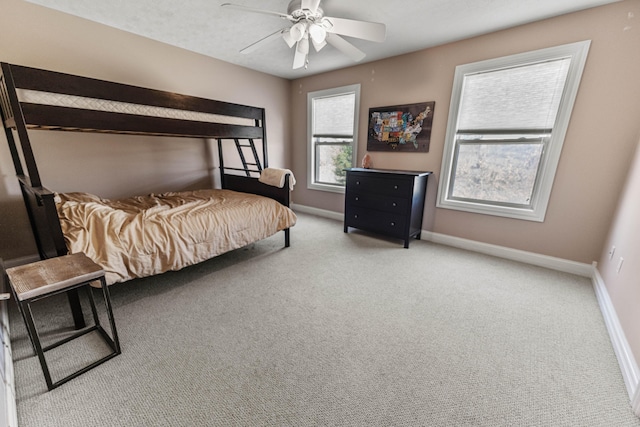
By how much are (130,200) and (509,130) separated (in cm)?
404

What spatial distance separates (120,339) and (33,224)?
1617 mm

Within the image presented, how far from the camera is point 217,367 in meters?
1.38

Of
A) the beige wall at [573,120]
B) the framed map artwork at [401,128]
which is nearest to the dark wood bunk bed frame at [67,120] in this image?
the framed map artwork at [401,128]

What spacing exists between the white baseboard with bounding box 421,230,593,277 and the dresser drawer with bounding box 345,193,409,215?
2.13ft

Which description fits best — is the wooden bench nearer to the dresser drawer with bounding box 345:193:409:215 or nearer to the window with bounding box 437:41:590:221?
the dresser drawer with bounding box 345:193:409:215

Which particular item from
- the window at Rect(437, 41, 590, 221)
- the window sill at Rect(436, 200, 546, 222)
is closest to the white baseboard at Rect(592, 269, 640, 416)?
the window sill at Rect(436, 200, 546, 222)

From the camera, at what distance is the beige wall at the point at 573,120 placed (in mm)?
2062

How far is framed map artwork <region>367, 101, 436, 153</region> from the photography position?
3.10m

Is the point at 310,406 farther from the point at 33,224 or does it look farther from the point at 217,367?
the point at 33,224

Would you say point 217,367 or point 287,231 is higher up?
point 287,231

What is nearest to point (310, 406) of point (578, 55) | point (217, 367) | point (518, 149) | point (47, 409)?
point (217, 367)

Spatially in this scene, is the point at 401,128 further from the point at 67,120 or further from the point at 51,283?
the point at 51,283

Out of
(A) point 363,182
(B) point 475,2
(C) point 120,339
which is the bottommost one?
(C) point 120,339

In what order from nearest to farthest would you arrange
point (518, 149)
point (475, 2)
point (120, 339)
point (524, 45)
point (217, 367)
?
1. point (217, 367)
2. point (120, 339)
3. point (475, 2)
4. point (524, 45)
5. point (518, 149)
